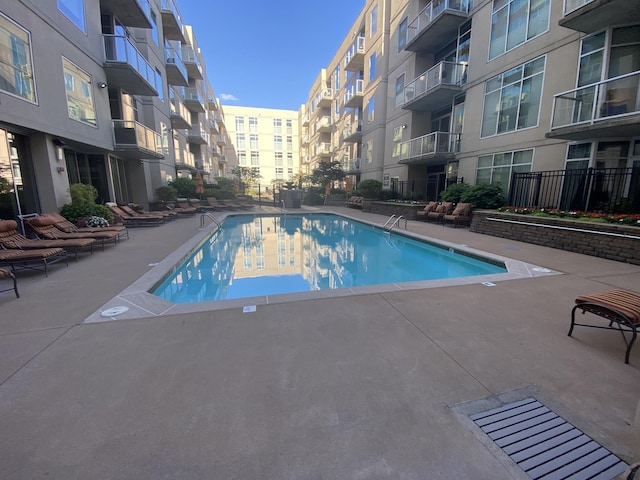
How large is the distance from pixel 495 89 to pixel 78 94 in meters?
15.7

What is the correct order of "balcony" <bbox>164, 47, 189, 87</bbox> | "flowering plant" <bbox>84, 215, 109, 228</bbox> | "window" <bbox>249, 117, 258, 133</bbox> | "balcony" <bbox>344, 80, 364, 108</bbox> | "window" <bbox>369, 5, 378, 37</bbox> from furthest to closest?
"window" <bbox>249, 117, 258, 133</bbox> < "balcony" <bbox>344, 80, 364, 108</bbox> < "window" <bbox>369, 5, 378, 37</bbox> < "balcony" <bbox>164, 47, 189, 87</bbox> < "flowering plant" <bbox>84, 215, 109, 228</bbox>

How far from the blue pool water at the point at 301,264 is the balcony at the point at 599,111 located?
200 inches

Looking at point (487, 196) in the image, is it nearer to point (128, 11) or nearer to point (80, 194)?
point (80, 194)

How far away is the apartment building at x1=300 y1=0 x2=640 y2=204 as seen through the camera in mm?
8125

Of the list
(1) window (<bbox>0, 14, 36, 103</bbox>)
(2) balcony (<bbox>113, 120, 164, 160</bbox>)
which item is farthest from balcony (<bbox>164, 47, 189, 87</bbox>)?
(1) window (<bbox>0, 14, 36, 103</bbox>)

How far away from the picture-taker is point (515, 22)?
1120cm

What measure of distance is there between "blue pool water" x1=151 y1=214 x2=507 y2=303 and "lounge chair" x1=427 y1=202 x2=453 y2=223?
9.59 ft

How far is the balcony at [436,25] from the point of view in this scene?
43.9 ft

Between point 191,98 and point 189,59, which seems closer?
point 189,59

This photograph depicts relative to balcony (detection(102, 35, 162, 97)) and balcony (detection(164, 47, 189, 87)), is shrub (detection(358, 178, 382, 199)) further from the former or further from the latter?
balcony (detection(164, 47, 189, 87))

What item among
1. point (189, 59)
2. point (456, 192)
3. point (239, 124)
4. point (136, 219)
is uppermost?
point (239, 124)

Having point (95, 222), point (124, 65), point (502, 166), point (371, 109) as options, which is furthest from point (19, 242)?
point (371, 109)

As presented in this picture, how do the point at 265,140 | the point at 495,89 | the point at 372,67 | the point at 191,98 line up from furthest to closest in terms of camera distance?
the point at 265,140 < the point at 191,98 < the point at 372,67 < the point at 495,89

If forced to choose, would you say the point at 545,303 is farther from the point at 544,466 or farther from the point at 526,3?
the point at 526,3
